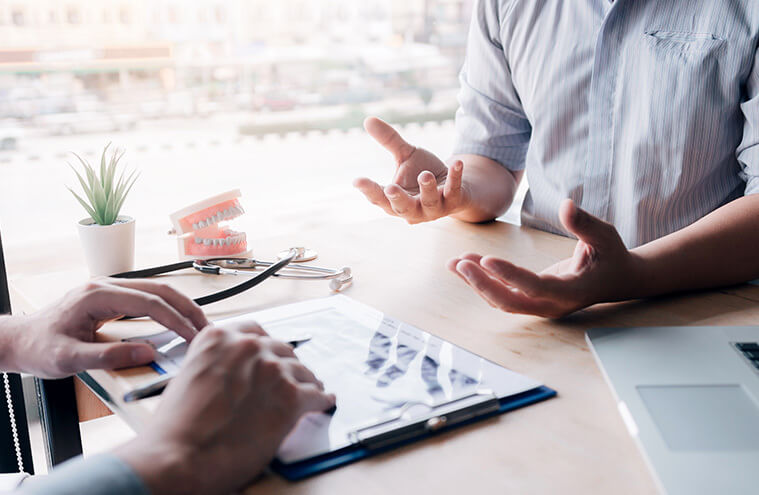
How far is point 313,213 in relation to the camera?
4418mm

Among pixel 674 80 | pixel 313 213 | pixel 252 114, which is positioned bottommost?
pixel 313 213

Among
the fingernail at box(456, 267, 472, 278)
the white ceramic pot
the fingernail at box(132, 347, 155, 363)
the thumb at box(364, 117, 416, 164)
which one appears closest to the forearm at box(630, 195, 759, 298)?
the fingernail at box(456, 267, 472, 278)

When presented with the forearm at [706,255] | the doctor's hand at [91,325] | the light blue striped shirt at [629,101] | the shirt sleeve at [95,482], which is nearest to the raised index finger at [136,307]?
the doctor's hand at [91,325]

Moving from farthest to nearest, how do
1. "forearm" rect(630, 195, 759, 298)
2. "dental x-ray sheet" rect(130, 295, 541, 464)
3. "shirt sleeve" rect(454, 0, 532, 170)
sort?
1. "shirt sleeve" rect(454, 0, 532, 170)
2. "forearm" rect(630, 195, 759, 298)
3. "dental x-ray sheet" rect(130, 295, 541, 464)

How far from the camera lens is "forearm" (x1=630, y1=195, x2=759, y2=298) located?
836mm

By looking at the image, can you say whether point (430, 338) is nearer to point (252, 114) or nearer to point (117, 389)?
point (117, 389)

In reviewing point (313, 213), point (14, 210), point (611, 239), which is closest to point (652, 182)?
point (611, 239)

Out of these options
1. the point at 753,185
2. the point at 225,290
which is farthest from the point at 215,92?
the point at 753,185

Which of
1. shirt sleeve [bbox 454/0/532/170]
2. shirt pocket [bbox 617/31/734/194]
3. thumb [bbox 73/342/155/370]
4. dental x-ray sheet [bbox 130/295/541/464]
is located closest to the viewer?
dental x-ray sheet [bbox 130/295/541/464]

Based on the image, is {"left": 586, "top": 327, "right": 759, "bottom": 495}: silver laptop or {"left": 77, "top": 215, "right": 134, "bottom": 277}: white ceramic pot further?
{"left": 77, "top": 215, "right": 134, "bottom": 277}: white ceramic pot

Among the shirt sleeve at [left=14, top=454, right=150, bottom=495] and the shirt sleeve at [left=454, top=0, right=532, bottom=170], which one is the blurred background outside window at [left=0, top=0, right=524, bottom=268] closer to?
the shirt sleeve at [left=454, top=0, right=532, bottom=170]

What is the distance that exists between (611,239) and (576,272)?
0.05 meters

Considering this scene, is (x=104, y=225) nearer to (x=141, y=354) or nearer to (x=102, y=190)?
(x=102, y=190)

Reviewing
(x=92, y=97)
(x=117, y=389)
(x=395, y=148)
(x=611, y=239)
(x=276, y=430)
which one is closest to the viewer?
(x=276, y=430)
